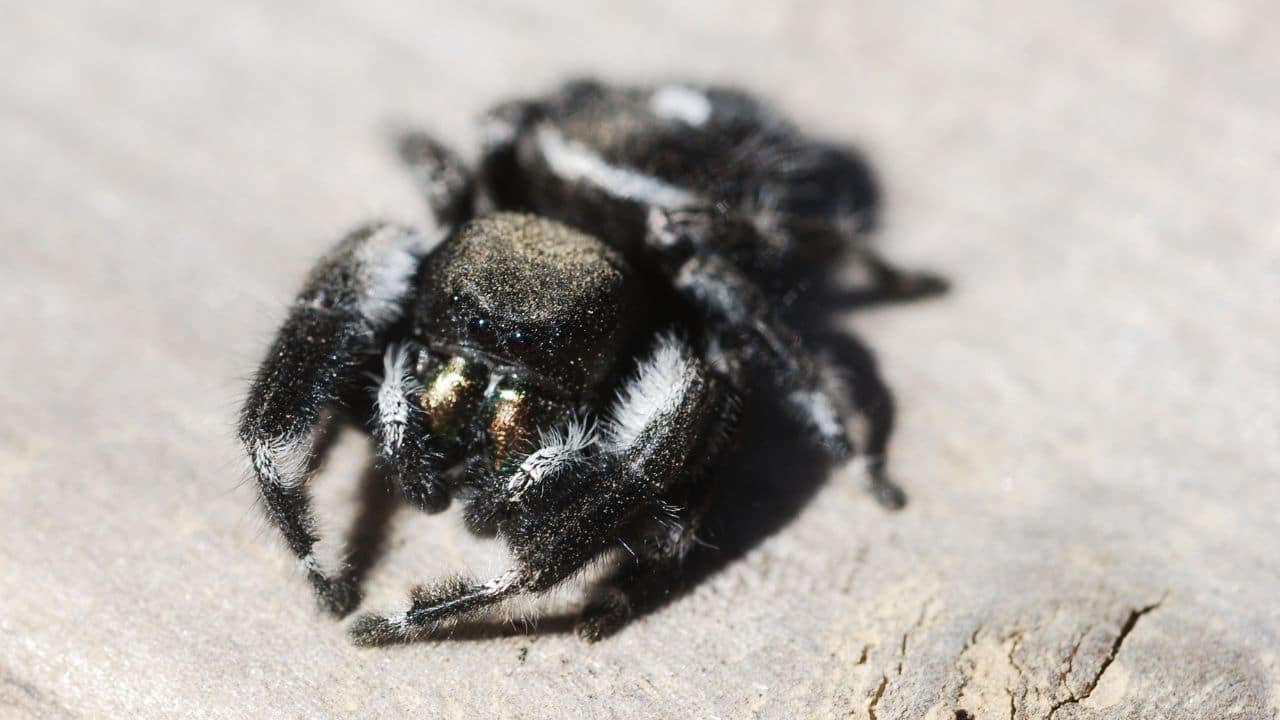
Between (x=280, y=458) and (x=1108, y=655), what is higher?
(x=1108, y=655)

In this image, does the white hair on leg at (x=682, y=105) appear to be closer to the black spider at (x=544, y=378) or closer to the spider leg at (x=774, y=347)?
the black spider at (x=544, y=378)

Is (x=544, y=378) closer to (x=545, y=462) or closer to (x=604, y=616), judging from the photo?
(x=545, y=462)

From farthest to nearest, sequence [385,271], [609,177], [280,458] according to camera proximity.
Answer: [609,177] → [385,271] → [280,458]

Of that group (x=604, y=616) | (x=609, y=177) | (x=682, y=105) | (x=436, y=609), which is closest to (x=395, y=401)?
(x=436, y=609)

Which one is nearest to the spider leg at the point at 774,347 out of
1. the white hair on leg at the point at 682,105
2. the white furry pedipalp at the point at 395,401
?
the white hair on leg at the point at 682,105

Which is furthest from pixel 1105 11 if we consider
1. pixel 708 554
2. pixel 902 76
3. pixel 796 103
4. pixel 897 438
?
pixel 708 554
